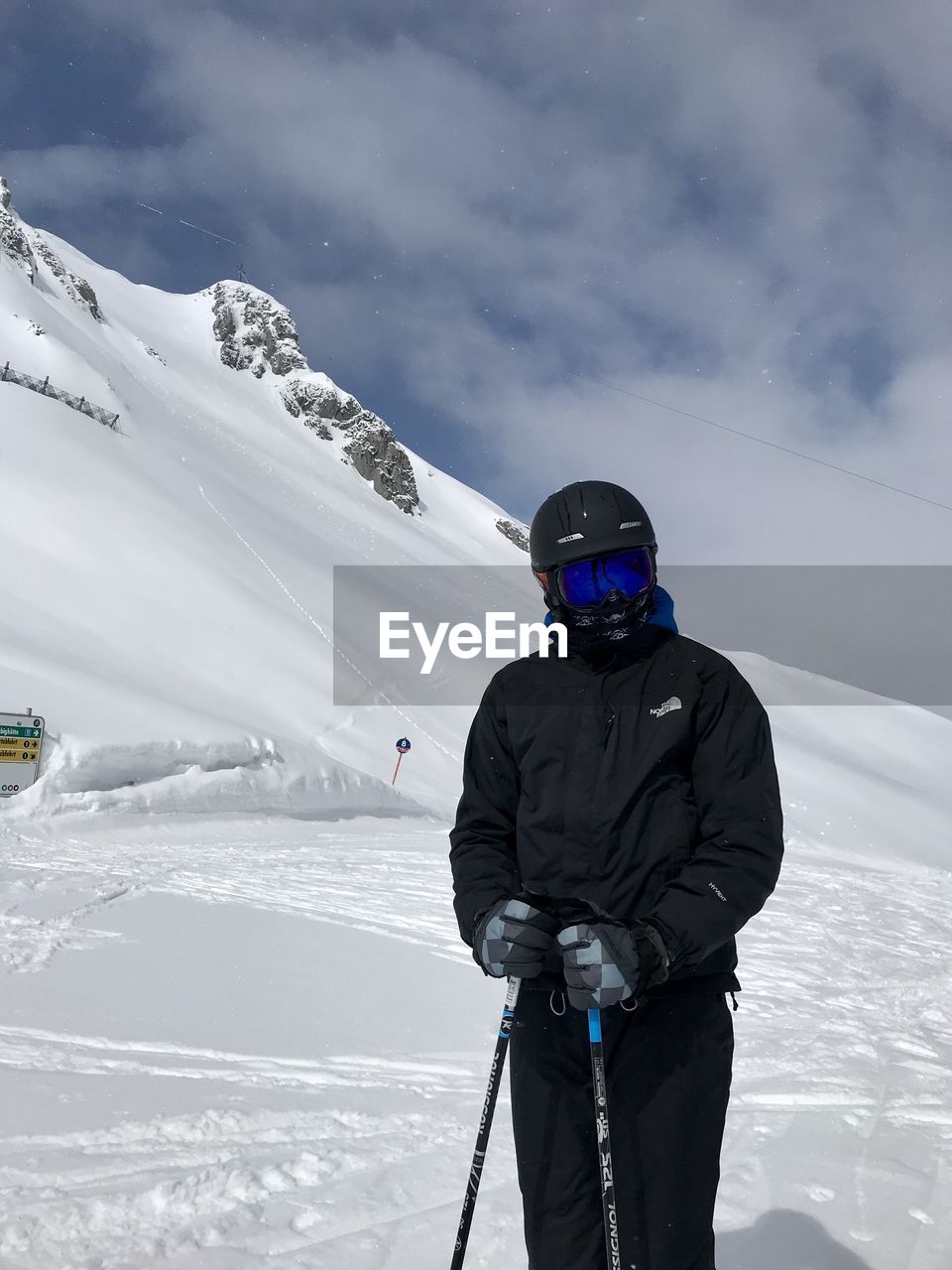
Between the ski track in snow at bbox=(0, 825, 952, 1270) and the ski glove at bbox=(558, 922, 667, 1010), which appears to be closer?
the ski glove at bbox=(558, 922, 667, 1010)

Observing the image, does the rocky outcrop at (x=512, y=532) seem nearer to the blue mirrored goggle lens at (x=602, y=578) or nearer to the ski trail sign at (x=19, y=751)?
the ski trail sign at (x=19, y=751)

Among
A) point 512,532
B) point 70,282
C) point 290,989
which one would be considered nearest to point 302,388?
point 70,282

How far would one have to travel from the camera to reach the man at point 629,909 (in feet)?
6.53

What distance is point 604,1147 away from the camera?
1.95 metres

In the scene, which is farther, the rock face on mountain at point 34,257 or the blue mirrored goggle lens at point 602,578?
the rock face on mountain at point 34,257

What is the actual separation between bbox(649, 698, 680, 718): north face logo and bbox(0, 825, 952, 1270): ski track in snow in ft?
6.77

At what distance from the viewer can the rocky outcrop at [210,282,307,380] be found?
98312mm

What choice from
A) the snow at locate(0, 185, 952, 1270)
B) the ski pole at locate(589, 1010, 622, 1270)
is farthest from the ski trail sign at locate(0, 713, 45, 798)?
the ski pole at locate(589, 1010, 622, 1270)

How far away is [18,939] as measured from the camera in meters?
6.22

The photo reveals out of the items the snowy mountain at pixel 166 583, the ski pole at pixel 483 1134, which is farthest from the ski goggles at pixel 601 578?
the snowy mountain at pixel 166 583

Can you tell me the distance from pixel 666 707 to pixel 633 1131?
3.46 feet

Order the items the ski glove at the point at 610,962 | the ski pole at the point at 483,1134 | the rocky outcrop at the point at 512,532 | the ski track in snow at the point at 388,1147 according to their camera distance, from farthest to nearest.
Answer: the rocky outcrop at the point at 512,532
the ski track in snow at the point at 388,1147
the ski pole at the point at 483,1134
the ski glove at the point at 610,962

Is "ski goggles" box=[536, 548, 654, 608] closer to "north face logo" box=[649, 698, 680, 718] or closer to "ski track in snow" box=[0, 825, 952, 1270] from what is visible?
"north face logo" box=[649, 698, 680, 718]

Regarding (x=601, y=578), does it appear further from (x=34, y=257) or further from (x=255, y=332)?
(x=255, y=332)
